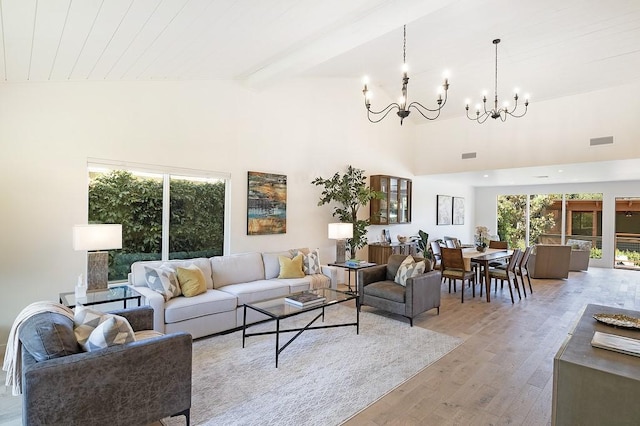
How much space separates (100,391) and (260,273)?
304cm

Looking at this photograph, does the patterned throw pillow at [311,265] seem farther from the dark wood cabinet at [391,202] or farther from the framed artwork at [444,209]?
the framed artwork at [444,209]

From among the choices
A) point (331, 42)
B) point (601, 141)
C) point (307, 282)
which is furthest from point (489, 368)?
point (601, 141)

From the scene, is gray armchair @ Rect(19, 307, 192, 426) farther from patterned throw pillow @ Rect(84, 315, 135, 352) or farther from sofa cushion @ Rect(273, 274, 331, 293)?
sofa cushion @ Rect(273, 274, 331, 293)

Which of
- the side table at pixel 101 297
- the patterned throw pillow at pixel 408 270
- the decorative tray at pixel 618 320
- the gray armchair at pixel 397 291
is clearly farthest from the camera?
the patterned throw pillow at pixel 408 270

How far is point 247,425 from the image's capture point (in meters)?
2.23

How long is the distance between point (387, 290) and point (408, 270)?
41cm

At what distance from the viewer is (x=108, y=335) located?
6.34ft

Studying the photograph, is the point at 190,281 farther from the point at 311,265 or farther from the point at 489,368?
the point at 489,368

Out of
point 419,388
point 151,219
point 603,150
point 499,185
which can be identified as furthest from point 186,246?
point 499,185

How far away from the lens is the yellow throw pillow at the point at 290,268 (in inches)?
192

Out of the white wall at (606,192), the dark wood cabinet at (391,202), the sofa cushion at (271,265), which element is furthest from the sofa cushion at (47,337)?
the white wall at (606,192)

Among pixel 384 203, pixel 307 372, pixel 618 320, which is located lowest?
pixel 307 372

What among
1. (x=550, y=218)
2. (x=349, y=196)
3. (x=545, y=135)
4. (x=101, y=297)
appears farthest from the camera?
(x=550, y=218)

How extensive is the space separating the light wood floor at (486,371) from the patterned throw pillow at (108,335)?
3.42 ft
